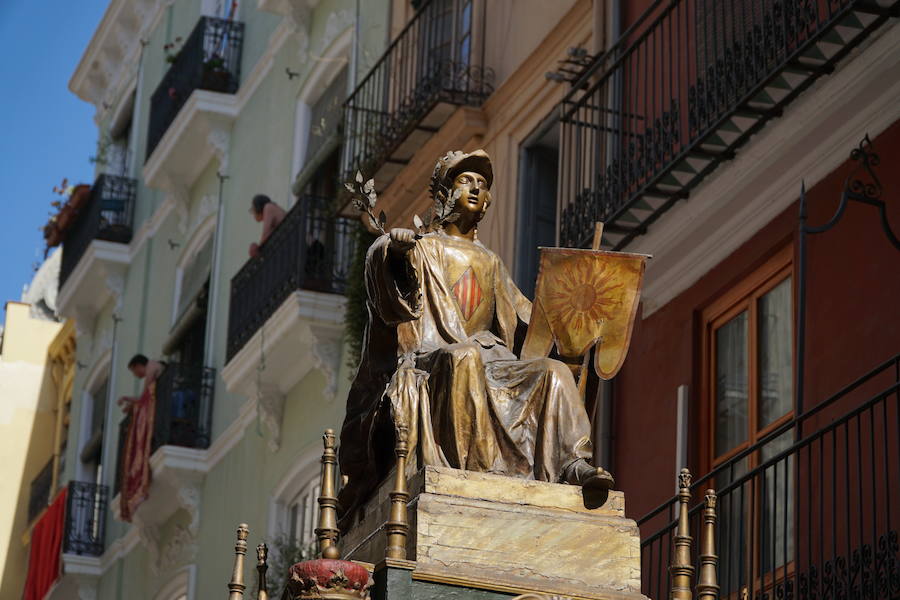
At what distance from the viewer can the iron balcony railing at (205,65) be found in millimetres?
23516

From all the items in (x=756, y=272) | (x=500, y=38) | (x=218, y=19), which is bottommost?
(x=756, y=272)

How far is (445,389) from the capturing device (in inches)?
342

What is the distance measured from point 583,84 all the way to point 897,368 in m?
4.06

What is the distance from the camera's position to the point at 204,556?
67.5ft

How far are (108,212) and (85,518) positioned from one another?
431 centimetres

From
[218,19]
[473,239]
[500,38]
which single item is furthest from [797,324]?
[218,19]

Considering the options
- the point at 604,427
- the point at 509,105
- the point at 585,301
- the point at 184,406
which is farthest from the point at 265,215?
the point at 585,301

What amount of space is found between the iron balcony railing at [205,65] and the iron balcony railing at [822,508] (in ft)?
38.9

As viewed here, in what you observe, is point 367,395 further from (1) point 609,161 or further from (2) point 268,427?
(2) point 268,427

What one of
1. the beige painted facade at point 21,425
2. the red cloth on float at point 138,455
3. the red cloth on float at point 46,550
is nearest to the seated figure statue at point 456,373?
the red cloth on float at point 138,455

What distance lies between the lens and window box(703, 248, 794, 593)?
11852mm

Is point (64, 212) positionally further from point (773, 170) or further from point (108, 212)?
point (773, 170)

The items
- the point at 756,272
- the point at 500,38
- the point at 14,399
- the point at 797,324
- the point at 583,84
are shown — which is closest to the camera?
the point at 797,324

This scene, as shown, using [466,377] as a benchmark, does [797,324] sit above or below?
above
